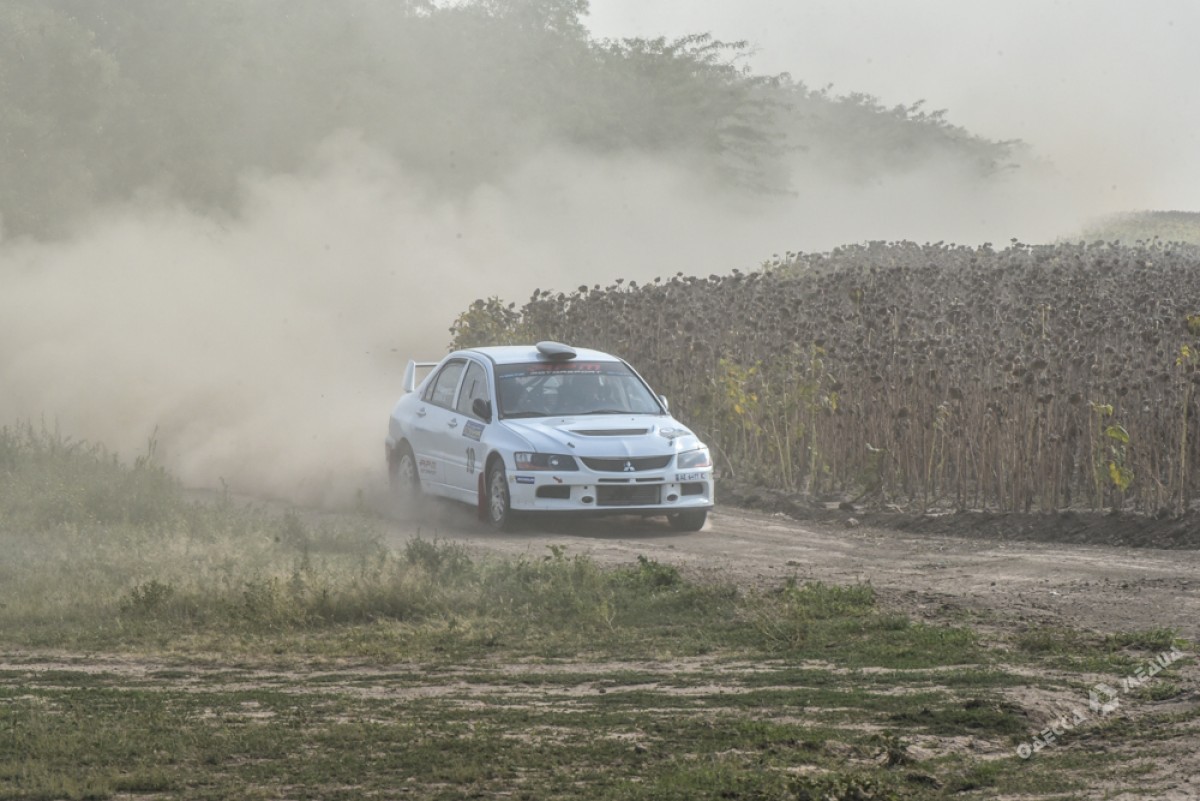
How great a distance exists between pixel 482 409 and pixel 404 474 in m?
1.97

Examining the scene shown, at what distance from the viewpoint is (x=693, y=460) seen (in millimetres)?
17859

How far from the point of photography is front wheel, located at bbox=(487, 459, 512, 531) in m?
17.7

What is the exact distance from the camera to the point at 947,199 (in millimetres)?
98062

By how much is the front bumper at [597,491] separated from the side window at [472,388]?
4.59ft

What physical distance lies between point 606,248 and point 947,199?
132ft

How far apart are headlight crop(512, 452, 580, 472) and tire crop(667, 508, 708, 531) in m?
1.21

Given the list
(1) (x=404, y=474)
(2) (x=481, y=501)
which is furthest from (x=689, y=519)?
(1) (x=404, y=474)

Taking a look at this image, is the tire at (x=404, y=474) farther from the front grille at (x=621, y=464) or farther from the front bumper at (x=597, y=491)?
the front grille at (x=621, y=464)

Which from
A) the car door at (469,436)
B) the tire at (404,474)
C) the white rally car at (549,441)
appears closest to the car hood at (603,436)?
the white rally car at (549,441)

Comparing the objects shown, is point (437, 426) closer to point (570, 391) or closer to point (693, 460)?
point (570, 391)

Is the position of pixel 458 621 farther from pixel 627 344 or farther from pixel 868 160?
pixel 868 160

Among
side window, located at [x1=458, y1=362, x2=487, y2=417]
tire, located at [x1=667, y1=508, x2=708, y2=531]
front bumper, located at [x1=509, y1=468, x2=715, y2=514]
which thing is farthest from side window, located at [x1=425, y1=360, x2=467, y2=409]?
tire, located at [x1=667, y1=508, x2=708, y2=531]

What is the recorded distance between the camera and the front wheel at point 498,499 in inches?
698

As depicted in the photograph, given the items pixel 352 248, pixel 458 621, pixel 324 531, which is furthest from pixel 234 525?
pixel 352 248
